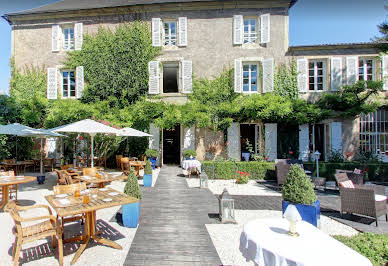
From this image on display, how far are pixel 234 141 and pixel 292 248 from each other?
381 inches

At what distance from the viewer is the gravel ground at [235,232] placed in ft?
10.6

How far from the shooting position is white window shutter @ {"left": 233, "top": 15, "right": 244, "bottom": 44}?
458 inches

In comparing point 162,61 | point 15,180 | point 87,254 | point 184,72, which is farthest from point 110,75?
point 87,254

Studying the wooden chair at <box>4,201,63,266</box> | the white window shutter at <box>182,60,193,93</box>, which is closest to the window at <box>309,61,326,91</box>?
the white window shutter at <box>182,60,193,93</box>

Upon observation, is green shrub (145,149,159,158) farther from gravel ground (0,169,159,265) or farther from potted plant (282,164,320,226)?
potted plant (282,164,320,226)

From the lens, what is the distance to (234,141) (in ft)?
37.7

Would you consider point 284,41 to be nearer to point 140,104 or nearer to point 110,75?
point 140,104

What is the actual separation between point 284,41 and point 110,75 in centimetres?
998

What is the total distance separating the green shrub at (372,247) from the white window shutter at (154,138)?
974 centimetres

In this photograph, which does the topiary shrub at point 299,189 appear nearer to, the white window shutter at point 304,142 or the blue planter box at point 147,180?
the blue planter box at point 147,180

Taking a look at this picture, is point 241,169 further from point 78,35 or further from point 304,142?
point 78,35

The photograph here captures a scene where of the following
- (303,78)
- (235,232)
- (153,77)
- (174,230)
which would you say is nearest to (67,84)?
(153,77)

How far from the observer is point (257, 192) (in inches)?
285

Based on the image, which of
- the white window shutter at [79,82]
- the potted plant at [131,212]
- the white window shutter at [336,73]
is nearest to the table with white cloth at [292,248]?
the potted plant at [131,212]
